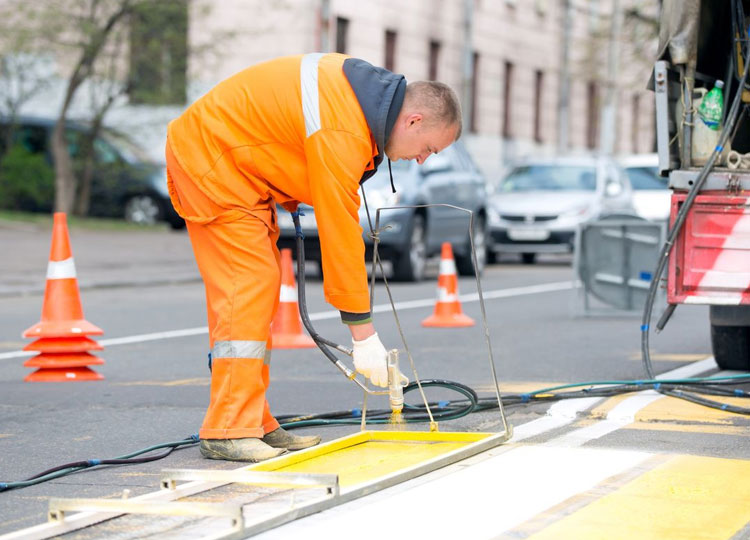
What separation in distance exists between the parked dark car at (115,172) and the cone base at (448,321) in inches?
510

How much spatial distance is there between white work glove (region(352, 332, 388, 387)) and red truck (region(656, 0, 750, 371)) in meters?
2.74

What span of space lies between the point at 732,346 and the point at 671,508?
384cm

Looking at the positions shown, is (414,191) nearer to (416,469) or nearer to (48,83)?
(48,83)

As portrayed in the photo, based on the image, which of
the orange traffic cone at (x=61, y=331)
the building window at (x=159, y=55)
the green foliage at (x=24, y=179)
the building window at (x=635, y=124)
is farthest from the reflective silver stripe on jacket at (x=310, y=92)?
the building window at (x=635, y=124)

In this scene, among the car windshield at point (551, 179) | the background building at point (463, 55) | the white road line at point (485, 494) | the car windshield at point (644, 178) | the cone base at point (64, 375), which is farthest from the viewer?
the car windshield at point (644, 178)

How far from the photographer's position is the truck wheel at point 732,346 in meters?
8.21

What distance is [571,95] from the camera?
43531 millimetres

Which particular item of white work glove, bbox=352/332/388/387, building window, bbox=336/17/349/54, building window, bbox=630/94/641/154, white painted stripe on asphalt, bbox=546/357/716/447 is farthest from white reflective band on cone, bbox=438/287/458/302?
building window, bbox=630/94/641/154

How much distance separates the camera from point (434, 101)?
203 inches

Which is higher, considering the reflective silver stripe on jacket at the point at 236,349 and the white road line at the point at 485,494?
the reflective silver stripe on jacket at the point at 236,349

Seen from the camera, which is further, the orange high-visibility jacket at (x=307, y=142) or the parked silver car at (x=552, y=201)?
the parked silver car at (x=552, y=201)

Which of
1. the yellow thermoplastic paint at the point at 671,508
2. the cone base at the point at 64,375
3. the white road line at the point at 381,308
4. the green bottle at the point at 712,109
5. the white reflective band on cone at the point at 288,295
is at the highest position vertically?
the green bottle at the point at 712,109

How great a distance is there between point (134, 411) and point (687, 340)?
5.10 metres

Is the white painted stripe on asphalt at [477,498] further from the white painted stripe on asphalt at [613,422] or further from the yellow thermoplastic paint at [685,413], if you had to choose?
the yellow thermoplastic paint at [685,413]
